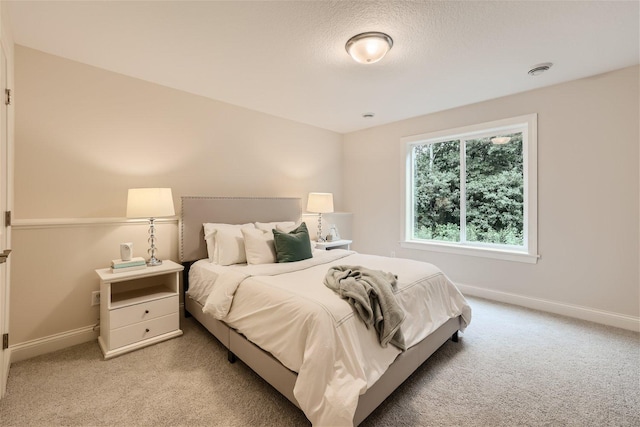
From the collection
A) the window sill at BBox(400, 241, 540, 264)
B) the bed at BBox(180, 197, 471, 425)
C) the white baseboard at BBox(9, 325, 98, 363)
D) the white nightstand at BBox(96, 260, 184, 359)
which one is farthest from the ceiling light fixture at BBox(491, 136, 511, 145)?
the white baseboard at BBox(9, 325, 98, 363)

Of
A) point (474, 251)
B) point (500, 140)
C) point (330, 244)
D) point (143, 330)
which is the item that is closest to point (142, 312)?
point (143, 330)

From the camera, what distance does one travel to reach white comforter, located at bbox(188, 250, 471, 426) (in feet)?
4.62

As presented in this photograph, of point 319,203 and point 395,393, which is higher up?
point 319,203

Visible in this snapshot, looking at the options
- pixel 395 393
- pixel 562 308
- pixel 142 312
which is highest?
pixel 142 312

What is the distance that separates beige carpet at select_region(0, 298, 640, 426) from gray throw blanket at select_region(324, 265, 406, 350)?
463 millimetres

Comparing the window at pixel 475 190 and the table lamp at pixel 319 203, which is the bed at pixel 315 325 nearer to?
the table lamp at pixel 319 203

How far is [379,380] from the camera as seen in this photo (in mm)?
1617

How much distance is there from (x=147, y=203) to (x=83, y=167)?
0.70m

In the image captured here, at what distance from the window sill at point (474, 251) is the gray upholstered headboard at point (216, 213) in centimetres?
199

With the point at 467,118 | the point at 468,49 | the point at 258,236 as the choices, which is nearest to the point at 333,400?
the point at 258,236

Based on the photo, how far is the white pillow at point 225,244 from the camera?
279cm

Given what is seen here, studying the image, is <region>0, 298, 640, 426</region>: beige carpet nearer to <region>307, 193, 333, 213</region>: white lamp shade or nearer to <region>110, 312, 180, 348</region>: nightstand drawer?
<region>110, 312, 180, 348</region>: nightstand drawer

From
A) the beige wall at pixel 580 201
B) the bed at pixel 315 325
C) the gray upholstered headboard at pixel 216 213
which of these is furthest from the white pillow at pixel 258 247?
the beige wall at pixel 580 201

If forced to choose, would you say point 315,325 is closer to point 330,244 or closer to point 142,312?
point 142,312
